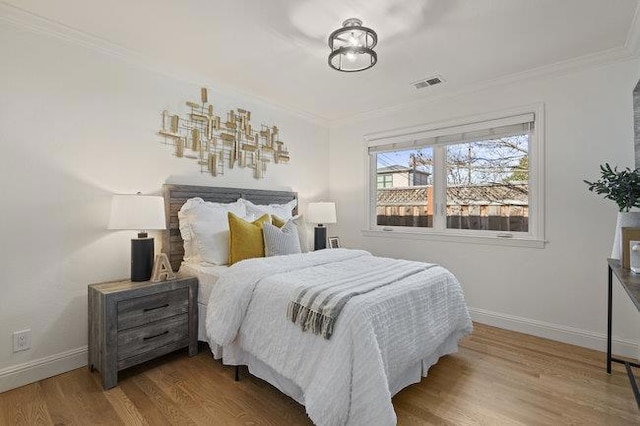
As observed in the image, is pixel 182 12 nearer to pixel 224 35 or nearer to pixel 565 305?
pixel 224 35

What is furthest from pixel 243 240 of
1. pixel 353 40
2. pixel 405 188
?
pixel 405 188

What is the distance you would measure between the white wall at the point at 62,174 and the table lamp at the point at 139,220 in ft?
1.01

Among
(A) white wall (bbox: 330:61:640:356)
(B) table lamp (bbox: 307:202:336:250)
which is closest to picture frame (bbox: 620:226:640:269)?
(A) white wall (bbox: 330:61:640:356)

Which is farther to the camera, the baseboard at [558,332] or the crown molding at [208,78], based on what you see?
the baseboard at [558,332]

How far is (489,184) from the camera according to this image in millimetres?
3447

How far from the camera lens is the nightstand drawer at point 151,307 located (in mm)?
2215

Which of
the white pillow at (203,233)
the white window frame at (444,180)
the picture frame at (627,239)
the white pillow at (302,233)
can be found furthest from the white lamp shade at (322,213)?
the picture frame at (627,239)

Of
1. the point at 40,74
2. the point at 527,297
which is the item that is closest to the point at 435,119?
the point at 527,297

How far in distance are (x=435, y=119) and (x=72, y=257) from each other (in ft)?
12.2

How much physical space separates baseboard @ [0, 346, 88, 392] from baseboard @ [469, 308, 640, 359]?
362 cm

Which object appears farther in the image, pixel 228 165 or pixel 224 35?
pixel 228 165

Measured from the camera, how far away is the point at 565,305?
9.49ft

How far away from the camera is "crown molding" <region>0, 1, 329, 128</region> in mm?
2160

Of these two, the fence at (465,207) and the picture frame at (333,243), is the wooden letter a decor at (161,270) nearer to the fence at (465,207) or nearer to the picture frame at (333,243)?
the picture frame at (333,243)
